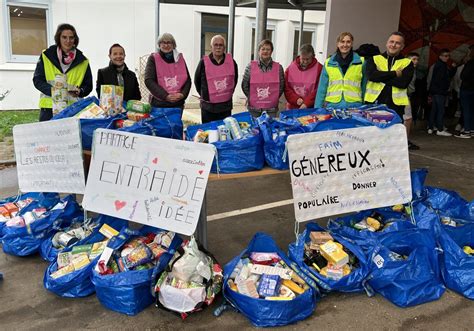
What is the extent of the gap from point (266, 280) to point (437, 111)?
782 cm

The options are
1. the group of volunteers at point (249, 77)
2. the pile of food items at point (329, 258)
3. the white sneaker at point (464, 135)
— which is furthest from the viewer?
the white sneaker at point (464, 135)

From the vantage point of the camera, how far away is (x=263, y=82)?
4.92 m

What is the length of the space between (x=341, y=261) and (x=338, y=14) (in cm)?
579

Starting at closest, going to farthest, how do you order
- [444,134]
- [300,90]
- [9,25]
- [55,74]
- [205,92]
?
[55,74]
[205,92]
[300,90]
[444,134]
[9,25]

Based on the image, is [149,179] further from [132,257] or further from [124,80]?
[124,80]

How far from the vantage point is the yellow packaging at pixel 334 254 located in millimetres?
2898

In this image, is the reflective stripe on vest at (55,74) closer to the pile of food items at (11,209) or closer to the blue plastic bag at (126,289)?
the pile of food items at (11,209)

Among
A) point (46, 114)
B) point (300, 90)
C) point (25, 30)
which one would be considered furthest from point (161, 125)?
point (25, 30)

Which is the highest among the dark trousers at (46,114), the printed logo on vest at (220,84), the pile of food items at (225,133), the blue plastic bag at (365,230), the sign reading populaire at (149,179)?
the printed logo on vest at (220,84)

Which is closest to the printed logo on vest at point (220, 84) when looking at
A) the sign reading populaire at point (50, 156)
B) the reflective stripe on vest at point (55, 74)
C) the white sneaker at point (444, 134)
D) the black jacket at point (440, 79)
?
the reflective stripe on vest at point (55, 74)

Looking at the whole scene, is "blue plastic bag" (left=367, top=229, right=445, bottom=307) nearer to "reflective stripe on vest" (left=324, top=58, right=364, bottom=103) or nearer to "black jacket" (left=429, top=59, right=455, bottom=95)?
"reflective stripe on vest" (left=324, top=58, right=364, bottom=103)

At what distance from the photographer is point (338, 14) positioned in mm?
7562

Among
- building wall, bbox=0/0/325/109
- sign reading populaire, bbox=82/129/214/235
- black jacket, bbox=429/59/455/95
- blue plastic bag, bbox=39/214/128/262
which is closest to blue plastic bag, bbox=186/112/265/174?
sign reading populaire, bbox=82/129/214/235

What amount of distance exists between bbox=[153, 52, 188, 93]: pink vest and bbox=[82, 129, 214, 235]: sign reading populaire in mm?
1636
